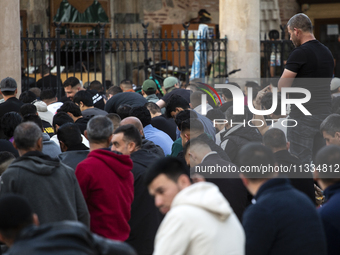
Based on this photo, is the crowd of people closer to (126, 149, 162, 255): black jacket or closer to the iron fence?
(126, 149, 162, 255): black jacket

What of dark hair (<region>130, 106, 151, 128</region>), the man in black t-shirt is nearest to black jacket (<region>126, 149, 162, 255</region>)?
dark hair (<region>130, 106, 151, 128</region>)

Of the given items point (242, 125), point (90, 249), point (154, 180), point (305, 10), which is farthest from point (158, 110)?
point (305, 10)

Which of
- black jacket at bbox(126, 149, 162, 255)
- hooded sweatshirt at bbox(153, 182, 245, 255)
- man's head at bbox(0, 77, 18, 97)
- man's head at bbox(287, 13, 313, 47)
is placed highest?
man's head at bbox(287, 13, 313, 47)

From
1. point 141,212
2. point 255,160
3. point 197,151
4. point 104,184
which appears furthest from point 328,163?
point 141,212

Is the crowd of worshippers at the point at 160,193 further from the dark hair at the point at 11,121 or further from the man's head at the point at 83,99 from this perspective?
the man's head at the point at 83,99

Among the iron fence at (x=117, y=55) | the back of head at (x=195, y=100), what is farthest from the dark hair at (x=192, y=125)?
the iron fence at (x=117, y=55)

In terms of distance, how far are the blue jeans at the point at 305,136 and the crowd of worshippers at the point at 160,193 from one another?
0.21 feet

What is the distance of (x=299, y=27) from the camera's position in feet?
16.4

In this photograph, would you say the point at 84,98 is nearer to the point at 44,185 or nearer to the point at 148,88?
the point at 148,88

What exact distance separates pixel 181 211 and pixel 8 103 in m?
5.26

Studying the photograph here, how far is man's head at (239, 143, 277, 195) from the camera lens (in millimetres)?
2919

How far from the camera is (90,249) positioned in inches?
74.9

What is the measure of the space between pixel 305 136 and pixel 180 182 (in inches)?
102

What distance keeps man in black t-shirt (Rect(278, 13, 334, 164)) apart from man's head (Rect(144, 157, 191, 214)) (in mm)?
2382
